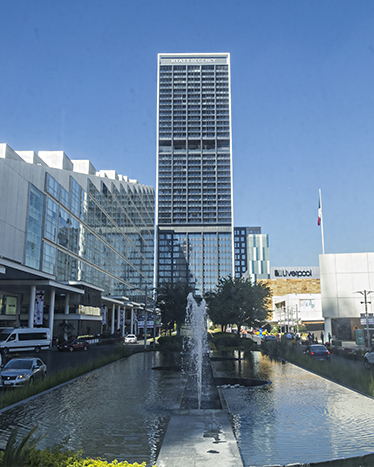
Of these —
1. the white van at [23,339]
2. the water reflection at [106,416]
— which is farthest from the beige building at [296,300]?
the water reflection at [106,416]

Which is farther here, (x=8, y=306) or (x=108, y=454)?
(x=8, y=306)

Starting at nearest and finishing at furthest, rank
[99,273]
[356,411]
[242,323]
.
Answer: [356,411] → [242,323] → [99,273]

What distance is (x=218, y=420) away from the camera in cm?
1223

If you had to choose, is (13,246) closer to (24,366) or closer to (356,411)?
(24,366)

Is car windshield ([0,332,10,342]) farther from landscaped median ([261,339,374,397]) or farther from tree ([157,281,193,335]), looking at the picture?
landscaped median ([261,339,374,397])

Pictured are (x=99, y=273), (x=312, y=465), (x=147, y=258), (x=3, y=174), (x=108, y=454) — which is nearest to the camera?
(x=312, y=465)

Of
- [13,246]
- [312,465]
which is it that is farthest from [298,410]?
[13,246]

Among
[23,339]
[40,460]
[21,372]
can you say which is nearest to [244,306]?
[23,339]

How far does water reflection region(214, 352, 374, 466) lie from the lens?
9.34 metres

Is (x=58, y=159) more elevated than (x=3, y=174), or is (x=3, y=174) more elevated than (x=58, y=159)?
(x=58, y=159)

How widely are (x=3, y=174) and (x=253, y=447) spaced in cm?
4464

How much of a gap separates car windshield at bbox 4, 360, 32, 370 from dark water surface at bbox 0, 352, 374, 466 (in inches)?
107

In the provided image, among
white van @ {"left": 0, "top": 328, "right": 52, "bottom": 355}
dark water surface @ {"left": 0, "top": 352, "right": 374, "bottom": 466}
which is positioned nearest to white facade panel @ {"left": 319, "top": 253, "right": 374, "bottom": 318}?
white van @ {"left": 0, "top": 328, "right": 52, "bottom": 355}

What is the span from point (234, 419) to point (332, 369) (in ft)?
43.0
